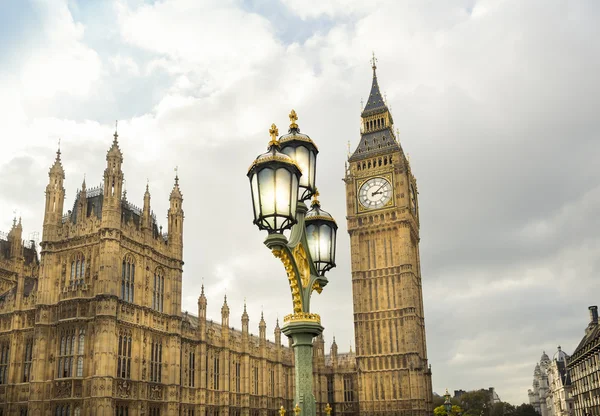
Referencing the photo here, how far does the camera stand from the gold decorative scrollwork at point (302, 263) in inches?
416

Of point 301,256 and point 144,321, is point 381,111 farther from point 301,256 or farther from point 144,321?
point 301,256

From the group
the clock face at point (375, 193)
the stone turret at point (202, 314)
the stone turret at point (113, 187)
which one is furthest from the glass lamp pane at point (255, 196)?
the clock face at point (375, 193)

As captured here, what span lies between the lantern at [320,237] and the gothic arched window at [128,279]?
33309mm

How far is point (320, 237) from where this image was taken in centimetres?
1177

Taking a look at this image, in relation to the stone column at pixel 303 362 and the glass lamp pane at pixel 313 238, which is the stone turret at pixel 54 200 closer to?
the glass lamp pane at pixel 313 238

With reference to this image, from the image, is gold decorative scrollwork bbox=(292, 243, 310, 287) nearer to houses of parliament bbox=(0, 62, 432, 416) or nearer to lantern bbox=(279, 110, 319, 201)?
lantern bbox=(279, 110, 319, 201)

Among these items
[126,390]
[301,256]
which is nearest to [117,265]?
[126,390]

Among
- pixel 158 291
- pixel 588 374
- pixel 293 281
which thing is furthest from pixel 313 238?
pixel 588 374

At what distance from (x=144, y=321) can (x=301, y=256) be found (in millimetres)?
35769

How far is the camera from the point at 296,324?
9953 mm

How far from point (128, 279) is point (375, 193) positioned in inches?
1812

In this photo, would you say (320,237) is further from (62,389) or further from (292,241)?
(62,389)

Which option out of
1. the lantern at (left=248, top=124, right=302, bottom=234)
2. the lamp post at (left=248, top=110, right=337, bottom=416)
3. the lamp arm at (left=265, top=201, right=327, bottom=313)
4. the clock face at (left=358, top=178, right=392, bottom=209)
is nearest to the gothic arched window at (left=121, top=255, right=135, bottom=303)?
the lamp arm at (left=265, top=201, right=327, bottom=313)

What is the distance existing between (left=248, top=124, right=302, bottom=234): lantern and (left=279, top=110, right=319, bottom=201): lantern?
1738mm
